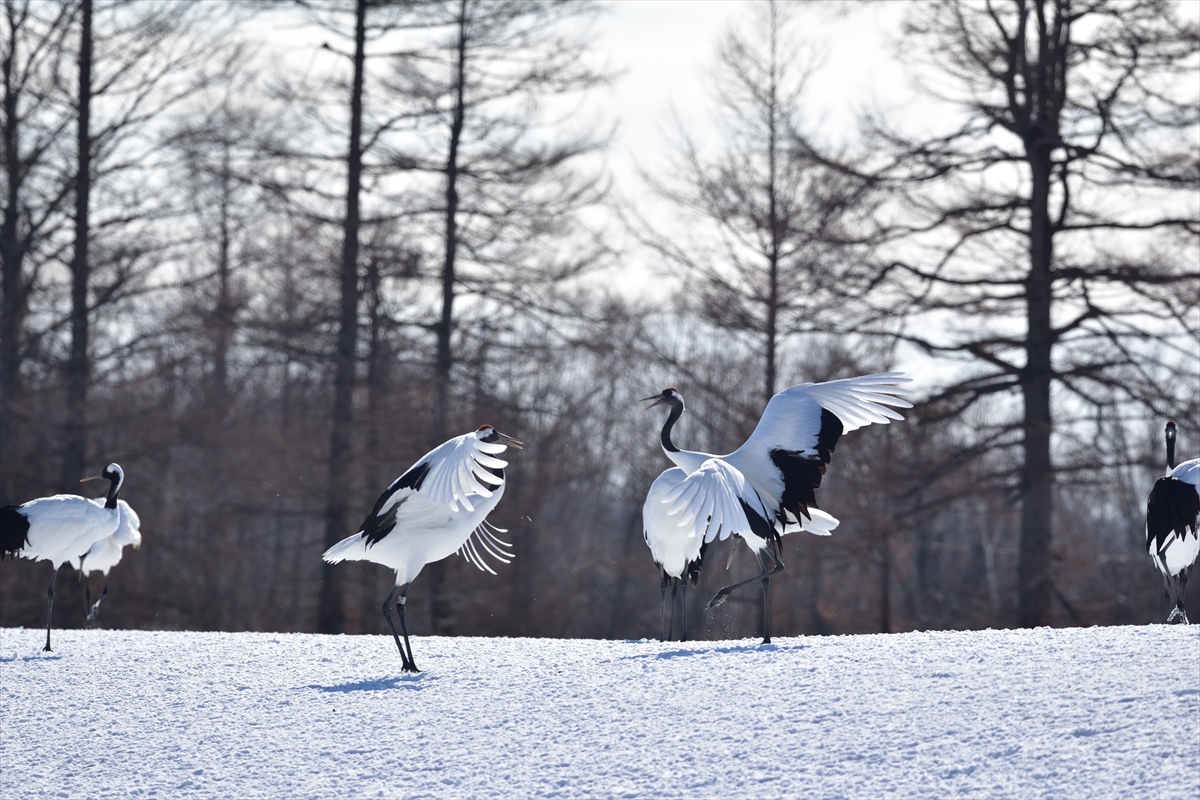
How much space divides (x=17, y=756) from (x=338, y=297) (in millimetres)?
Answer: 15108

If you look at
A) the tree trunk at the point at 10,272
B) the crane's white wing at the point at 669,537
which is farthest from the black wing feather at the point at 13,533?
the tree trunk at the point at 10,272

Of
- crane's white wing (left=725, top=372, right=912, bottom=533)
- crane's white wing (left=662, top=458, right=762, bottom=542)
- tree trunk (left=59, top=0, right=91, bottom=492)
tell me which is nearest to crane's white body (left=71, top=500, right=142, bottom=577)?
tree trunk (left=59, top=0, right=91, bottom=492)

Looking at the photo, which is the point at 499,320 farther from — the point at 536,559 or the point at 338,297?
the point at 536,559

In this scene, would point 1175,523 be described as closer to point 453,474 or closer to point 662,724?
point 662,724

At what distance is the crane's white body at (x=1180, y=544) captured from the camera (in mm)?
10211

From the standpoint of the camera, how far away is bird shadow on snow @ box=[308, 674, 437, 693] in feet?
29.3

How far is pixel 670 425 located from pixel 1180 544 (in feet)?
12.8

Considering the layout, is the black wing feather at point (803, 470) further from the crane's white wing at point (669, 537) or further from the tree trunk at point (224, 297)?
the tree trunk at point (224, 297)

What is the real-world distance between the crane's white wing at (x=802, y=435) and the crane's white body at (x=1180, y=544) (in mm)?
2140

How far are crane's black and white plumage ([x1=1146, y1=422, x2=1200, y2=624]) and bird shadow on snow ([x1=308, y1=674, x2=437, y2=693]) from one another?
17.0ft

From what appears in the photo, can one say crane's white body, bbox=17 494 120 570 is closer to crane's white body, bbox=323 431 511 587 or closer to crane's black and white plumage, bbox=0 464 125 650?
crane's black and white plumage, bbox=0 464 125 650

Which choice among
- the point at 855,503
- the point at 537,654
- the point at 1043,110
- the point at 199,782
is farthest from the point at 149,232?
the point at 199,782

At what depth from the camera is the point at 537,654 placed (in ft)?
32.8

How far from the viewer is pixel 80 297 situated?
22.0 m
